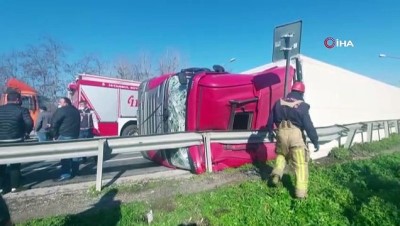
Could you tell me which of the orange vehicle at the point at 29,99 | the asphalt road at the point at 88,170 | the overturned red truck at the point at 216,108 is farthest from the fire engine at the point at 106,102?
the overturned red truck at the point at 216,108

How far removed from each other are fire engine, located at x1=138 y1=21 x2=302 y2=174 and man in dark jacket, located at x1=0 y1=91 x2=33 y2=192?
2687mm

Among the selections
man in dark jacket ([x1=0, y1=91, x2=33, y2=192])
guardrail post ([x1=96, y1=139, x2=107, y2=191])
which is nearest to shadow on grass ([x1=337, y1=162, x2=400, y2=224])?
guardrail post ([x1=96, y1=139, x2=107, y2=191])

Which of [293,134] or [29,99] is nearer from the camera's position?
[293,134]

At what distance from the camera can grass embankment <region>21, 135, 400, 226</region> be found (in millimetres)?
3342

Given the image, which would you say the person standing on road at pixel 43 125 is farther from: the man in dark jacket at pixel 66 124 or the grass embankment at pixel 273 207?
the grass embankment at pixel 273 207

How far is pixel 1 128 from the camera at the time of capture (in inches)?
197

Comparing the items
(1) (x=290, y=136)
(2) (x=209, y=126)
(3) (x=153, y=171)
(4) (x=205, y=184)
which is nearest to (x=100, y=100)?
(3) (x=153, y=171)

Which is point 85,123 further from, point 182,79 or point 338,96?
point 338,96

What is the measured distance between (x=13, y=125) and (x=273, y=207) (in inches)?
181

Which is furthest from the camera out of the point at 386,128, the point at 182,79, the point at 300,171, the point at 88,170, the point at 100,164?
the point at 386,128

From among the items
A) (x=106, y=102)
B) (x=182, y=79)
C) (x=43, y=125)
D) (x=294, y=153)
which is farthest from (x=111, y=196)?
(x=106, y=102)

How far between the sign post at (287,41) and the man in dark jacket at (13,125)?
4.97 m

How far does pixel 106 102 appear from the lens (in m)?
12.7

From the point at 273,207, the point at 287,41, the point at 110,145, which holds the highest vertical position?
the point at 287,41
